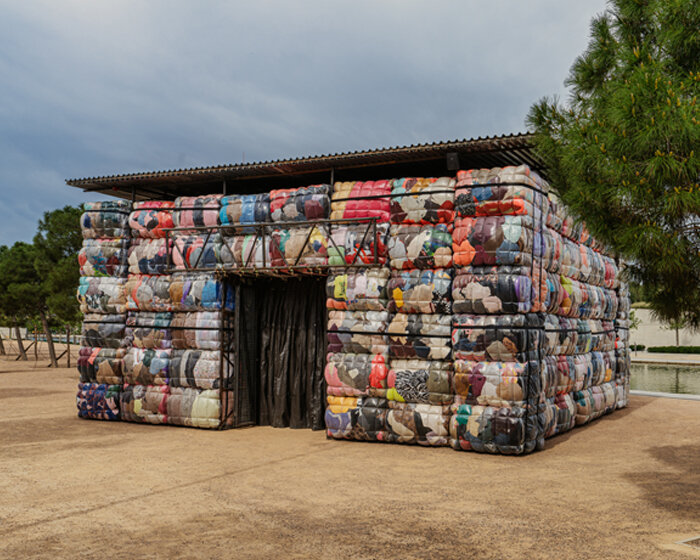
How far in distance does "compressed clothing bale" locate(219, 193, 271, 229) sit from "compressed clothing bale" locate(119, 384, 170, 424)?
3.43m

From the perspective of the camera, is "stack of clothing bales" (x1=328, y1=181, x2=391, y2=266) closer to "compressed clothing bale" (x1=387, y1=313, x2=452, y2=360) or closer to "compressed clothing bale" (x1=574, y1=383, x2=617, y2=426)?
"compressed clothing bale" (x1=387, y1=313, x2=452, y2=360)

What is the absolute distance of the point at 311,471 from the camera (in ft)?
29.1

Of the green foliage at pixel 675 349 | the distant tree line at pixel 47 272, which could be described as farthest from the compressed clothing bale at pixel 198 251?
the green foliage at pixel 675 349

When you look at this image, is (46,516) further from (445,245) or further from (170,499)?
(445,245)

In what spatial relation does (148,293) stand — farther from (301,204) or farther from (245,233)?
(301,204)

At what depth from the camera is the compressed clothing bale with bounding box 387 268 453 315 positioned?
10508 mm

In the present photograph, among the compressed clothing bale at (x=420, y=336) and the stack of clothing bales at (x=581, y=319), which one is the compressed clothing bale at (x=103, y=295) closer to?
the compressed clothing bale at (x=420, y=336)

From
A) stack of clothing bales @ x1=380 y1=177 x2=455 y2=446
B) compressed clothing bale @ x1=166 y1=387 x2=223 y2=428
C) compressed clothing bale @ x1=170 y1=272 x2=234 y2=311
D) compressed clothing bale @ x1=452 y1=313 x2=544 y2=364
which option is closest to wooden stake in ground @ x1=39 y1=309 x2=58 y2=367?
compressed clothing bale @ x1=166 y1=387 x2=223 y2=428

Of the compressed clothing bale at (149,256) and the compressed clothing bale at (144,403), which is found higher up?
the compressed clothing bale at (149,256)

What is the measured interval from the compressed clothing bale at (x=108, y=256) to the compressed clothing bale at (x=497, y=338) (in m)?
6.93

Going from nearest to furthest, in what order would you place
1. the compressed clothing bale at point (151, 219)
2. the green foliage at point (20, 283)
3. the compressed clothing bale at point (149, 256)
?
the compressed clothing bale at point (149, 256)
the compressed clothing bale at point (151, 219)
the green foliage at point (20, 283)

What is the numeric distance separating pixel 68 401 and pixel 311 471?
31.9ft

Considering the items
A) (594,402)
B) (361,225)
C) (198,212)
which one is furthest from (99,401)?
(594,402)

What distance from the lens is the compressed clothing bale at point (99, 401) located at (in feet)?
42.6
